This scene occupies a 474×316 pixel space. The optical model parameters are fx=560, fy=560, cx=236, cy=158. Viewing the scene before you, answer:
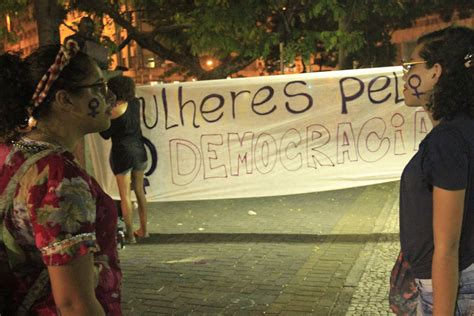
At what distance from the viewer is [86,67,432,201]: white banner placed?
6.45 m

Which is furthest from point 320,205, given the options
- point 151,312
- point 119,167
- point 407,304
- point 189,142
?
point 407,304

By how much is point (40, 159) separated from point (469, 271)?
151cm

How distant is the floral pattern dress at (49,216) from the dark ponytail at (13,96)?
8cm

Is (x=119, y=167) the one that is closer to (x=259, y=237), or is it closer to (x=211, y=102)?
(x=211, y=102)

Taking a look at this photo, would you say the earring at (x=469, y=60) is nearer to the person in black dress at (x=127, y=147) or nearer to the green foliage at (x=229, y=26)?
the person in black dress at (x=127, y=147)

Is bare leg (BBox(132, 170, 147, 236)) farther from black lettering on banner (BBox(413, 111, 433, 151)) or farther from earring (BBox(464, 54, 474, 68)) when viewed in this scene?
earring (BBox(464, 54, 474, 68))

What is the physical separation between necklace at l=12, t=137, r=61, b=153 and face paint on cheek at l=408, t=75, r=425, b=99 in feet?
4.38

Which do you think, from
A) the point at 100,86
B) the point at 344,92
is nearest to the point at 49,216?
the point at 100,86

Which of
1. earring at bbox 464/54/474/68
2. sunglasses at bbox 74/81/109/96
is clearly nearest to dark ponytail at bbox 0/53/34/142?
sunglasses at bbox 74/81/109/96

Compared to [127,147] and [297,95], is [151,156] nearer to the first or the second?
[127,147]

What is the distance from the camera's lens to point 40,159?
167cm

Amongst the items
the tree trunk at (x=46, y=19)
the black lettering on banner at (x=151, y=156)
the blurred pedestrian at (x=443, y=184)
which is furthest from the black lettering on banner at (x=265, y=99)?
the blurred pedestrian at (x=443, y=184)

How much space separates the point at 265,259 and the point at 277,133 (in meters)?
1.63

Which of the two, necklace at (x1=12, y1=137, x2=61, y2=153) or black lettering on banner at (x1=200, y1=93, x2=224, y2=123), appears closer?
necklace at (x1=12, y1=137, x2=61, y2=153)
